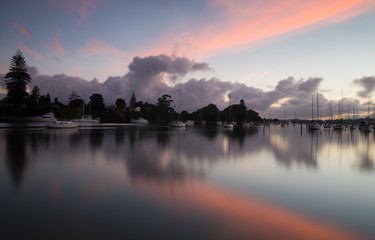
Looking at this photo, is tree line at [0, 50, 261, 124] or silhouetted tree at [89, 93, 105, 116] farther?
silhouetted tree at [89, 93, 105, 116]

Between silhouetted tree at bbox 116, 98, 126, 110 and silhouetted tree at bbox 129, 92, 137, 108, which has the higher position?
silhouetted tree at bbox 129, 92, 137, 108

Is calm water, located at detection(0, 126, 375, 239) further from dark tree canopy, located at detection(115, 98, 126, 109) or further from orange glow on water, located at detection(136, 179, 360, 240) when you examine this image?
dark tree canopy, located at detection(115, 98, 126, 109)

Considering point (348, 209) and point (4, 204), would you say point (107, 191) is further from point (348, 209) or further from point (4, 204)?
point (348, 209)

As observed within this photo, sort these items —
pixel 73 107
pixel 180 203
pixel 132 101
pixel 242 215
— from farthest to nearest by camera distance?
1. pixel 132 101
2. pixel 73 107
3. pixel 180 203
4. pixel 242 215

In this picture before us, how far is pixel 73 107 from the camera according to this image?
110 metres

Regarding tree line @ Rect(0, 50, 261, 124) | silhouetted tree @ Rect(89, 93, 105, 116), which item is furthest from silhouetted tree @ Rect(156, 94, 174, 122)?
silhouetted tree @ Rect(89, 93, 105, 116)

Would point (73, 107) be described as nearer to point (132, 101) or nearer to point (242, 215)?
point (132, 101)

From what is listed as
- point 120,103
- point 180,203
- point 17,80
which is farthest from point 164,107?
point 180,203

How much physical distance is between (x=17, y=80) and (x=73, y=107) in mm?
37711

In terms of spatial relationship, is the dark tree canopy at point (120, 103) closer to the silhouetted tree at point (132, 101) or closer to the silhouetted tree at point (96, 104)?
the silhouetted tree at point (96, 104)

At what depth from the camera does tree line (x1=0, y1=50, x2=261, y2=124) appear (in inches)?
2756

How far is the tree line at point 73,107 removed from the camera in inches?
2756

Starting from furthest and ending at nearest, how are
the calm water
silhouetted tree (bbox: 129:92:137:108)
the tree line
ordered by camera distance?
silhouetted tree (bbox: 129:92:137:108)
the tree line
the calm water

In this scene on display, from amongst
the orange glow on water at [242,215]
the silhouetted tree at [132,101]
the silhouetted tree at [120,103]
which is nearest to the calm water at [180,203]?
the orange glow on water at [242,215]
